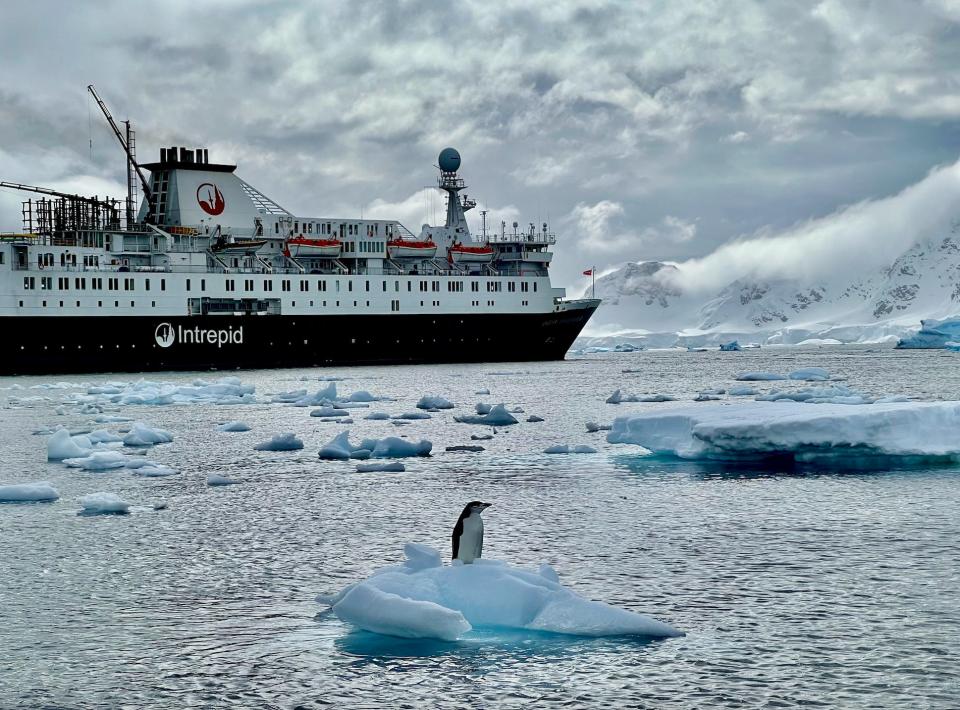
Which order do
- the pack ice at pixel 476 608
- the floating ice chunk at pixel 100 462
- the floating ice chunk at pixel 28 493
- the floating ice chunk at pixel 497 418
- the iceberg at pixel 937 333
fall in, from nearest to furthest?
the pack ice at pixel 476 608 < the floating ice chunk at pixel 28 493 < the floating ice chunk at pixel 100 462 < the floating ice chunk at pixel 497 418 < the iceberg at pixel 937 333

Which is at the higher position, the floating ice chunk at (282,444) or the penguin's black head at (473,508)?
the penguin's black head at (473,508)

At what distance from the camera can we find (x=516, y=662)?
7.46 m

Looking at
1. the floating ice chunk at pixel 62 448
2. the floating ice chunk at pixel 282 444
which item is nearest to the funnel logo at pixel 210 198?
the floating ice chunk at pixel 282 444

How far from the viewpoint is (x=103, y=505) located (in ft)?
43.3

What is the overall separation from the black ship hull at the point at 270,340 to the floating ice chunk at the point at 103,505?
3951 centimetres

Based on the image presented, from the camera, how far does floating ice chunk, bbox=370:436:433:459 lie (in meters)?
18.2

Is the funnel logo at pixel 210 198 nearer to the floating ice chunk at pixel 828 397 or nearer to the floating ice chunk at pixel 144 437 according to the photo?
the floating ice chunk at pixel 828 397

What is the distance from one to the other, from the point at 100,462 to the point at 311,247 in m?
42.4

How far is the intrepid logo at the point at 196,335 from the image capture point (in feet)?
175

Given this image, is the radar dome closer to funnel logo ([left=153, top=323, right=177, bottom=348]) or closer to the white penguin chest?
funnel logo ([left=153, top=323, right=177, bottom=348])

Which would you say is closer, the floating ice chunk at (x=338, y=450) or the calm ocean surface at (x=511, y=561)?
the calm ocean surface at (x=511, y=561)

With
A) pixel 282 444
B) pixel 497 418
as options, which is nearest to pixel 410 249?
pixel 497 418

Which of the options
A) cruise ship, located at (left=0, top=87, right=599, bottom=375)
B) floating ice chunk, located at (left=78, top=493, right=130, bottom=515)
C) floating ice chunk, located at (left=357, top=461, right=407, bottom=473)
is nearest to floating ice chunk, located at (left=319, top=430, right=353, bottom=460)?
floating ice chunk, located at (left=357, top=461, right=407, bottom=473)

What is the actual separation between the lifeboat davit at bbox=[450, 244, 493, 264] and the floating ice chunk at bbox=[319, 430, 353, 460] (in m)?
46.1
